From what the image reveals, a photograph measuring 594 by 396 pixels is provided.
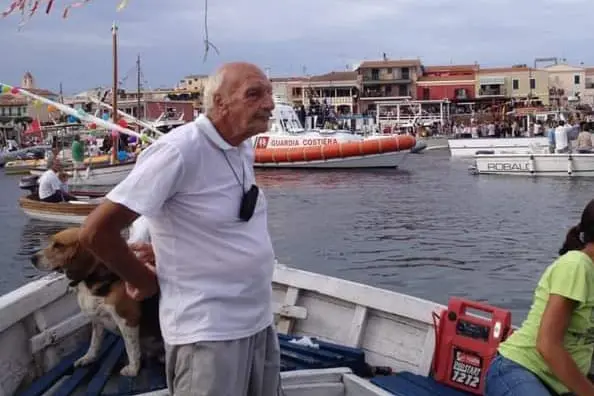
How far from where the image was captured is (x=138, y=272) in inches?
102

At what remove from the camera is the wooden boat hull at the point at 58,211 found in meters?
16.7

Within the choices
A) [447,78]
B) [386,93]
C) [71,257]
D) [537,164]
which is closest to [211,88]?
[71,257]

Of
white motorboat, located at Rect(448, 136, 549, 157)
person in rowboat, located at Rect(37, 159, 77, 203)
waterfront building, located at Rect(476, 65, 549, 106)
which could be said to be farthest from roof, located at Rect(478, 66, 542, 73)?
person in rowboat, located at Rect(37, 159, 77, 203)

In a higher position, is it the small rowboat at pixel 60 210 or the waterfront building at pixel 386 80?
the waterfront building at pixel 386 80

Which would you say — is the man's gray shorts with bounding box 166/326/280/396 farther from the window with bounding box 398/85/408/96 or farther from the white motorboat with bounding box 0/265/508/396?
the window with bounding box 398/85/408/96

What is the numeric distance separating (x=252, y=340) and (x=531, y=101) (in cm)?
7518

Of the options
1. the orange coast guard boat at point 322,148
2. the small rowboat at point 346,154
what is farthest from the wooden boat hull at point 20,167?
the small rowboat at point 346,154

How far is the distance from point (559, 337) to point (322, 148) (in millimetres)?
31375

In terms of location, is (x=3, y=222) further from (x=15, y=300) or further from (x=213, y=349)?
(x=213, y=349)

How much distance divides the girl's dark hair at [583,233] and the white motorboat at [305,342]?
133 cm

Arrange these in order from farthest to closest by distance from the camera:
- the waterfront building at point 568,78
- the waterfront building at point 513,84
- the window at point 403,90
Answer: the waterfront building at point 568,78 → the window at point 403,90 → the waterfront building at point 513,84

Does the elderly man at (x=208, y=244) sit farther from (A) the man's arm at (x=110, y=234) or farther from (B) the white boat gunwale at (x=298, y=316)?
(B) the white boat gunwale at (x=298, y=316)

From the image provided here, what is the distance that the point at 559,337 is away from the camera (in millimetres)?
3059

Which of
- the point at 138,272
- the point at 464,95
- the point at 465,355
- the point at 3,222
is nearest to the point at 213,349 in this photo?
the point at 138,272
